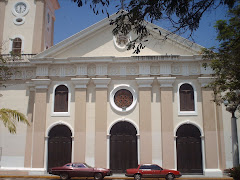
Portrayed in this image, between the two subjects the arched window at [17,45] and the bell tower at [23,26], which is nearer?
the bell tower at [23,26]

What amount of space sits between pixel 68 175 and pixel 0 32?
42.9ft

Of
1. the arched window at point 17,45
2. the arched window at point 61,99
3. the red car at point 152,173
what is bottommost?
the red car at point 152,173

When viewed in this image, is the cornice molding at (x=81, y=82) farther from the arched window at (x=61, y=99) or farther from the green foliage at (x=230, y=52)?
the green foliage at (x=230, y=52)

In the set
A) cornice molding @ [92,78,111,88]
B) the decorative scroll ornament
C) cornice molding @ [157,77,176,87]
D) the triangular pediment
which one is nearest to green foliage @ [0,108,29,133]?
cornice molding @ [92,78,111,88]

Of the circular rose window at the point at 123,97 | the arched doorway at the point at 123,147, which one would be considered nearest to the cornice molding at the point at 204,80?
the circular rose window at the point at 123,97

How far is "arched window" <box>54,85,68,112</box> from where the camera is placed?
2085cm

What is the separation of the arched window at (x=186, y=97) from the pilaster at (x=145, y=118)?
2238mm

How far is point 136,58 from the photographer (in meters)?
20.6

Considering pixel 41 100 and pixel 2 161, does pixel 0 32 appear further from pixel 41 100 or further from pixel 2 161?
pixel 2 161

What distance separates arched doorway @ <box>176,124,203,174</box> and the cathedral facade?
64 mm

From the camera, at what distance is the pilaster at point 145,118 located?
1947 centimetres

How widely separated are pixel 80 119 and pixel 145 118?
14.6 feet

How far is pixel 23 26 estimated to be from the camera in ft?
77.6

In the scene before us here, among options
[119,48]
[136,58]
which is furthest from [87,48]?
[136,58]
